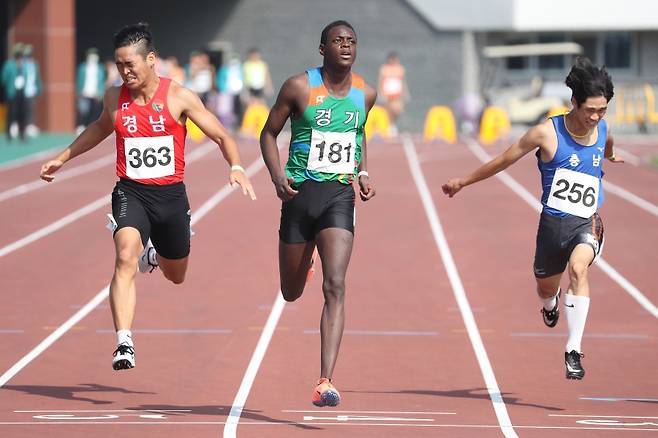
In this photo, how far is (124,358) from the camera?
856 centimetres

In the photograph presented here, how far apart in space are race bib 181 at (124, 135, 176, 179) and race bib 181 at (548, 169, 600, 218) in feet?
7.02

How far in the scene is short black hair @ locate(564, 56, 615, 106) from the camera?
8805mm

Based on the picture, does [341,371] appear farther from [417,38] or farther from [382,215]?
[417,38]

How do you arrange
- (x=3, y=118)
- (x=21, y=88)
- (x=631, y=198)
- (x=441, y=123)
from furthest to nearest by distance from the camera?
(x=3, y=118), (x=441, y=123), (x=21, y=88), (x=631, y=198)

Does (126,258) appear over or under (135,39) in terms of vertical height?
under

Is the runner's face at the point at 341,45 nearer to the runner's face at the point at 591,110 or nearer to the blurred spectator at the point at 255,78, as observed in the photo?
the runner's face at the point at 591,110

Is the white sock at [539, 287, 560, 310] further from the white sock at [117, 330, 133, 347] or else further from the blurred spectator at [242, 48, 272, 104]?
the blurred spectator at [242, 48, 272, 104]

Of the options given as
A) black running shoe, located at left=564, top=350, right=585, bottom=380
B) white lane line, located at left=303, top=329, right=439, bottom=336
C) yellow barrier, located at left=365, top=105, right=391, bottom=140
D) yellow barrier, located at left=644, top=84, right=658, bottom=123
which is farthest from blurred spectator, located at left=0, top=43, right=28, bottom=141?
black running shoe, located at left=564, top=350, right=585, bottom=380

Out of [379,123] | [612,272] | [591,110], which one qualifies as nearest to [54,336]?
[591,110]

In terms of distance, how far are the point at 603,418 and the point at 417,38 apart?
34441 millimetres

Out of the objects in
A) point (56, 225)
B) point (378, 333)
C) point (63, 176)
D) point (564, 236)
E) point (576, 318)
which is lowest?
point (63, 176)

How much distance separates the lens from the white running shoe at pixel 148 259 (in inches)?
392

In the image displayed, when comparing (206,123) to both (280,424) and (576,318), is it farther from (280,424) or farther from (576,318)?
(576,318)

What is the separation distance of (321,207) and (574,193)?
4.77 ft
